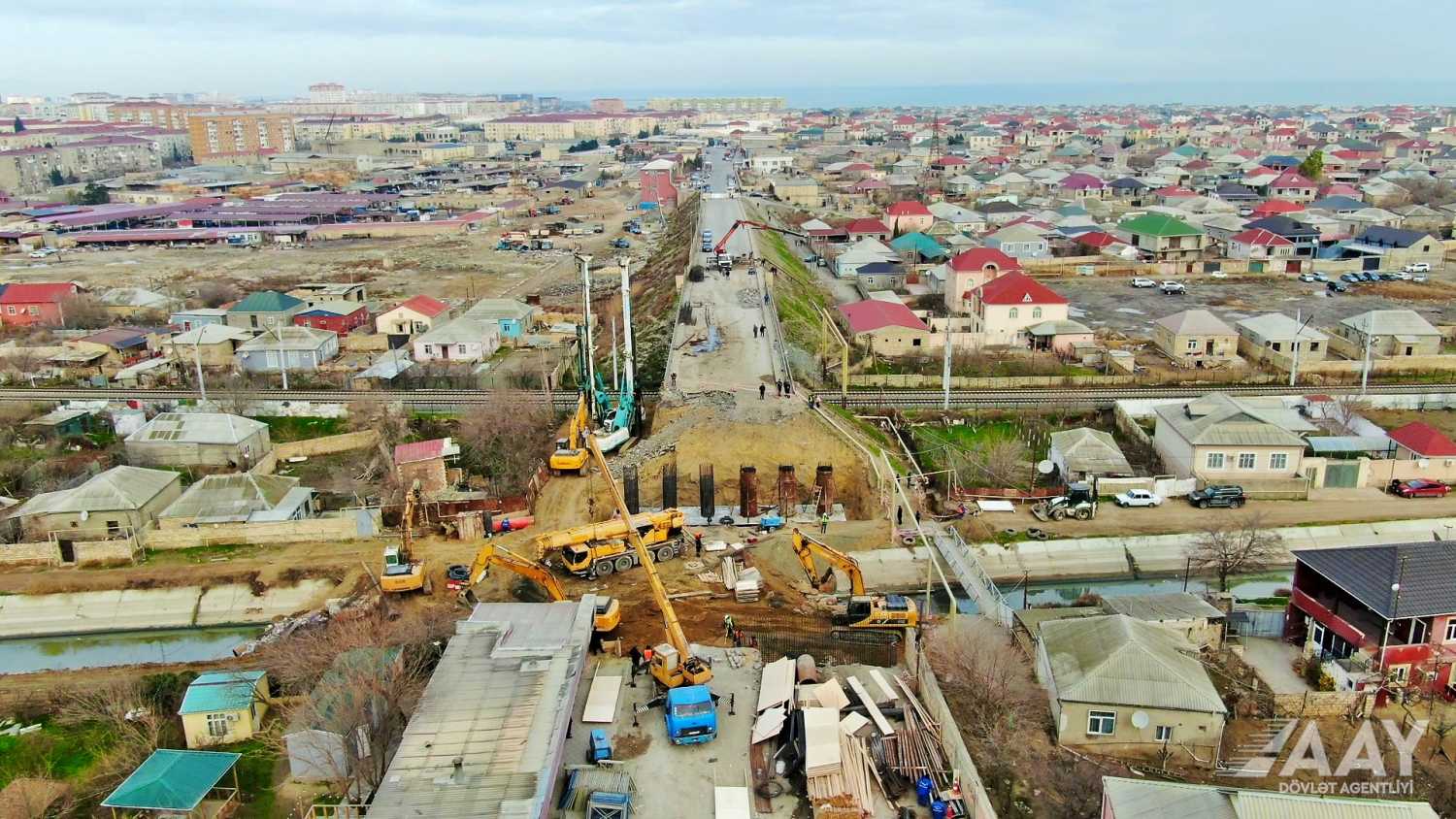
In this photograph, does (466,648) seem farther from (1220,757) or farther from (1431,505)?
(1431,505)

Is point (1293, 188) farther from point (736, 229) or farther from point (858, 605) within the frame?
point (858, 605)

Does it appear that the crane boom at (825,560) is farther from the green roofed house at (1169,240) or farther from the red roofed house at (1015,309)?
the green roofed house at (1169,240)

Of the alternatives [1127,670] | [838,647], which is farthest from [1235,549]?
[838,647]

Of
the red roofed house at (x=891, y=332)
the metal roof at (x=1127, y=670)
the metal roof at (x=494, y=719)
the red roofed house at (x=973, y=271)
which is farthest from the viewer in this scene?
the red roofed house at (x=973, y=271)

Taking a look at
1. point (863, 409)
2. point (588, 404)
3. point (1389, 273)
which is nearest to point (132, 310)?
point (588, 404)

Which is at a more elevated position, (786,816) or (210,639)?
(786,816)

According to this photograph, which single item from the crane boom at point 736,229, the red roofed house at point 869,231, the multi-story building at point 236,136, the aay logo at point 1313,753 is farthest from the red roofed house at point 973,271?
the multi-story building at point 236,136
